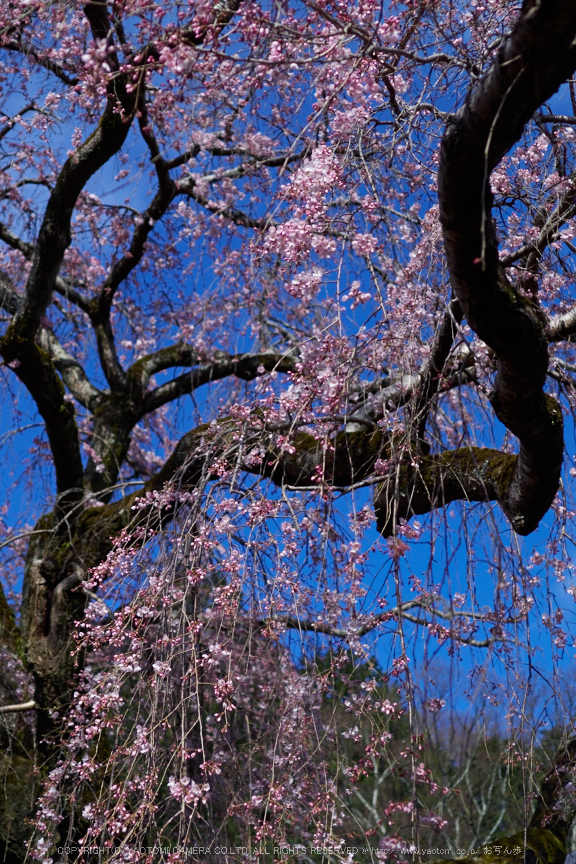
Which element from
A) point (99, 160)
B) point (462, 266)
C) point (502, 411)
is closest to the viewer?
point (462, 266)

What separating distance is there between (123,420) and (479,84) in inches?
158

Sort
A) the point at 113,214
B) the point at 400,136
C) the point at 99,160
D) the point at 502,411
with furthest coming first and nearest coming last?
the point at 113,214 → the point at 99,160 → the point at 400,136 → the point at 502,411

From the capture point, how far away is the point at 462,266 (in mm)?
2035

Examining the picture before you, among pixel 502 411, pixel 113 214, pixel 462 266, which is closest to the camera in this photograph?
pixel 462 266

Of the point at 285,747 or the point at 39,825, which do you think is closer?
the point at 285,747

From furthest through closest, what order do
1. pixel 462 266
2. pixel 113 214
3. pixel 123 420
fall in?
pixel 113 214
pixel 123 420
pixel 462 266

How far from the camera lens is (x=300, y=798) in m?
3.00

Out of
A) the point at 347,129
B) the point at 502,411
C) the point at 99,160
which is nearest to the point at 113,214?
the point at 99,160

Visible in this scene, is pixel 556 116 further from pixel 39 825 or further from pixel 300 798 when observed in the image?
pixel 39 825

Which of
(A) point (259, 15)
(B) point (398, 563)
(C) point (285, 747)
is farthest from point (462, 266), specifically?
(C) point (285, 747)

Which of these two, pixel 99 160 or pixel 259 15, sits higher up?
pixel 99 160

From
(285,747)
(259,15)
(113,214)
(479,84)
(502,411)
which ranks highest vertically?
(113,214)

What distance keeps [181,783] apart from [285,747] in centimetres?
69

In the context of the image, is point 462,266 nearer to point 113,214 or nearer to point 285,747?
point 285,747
